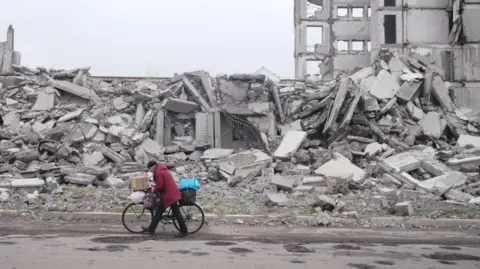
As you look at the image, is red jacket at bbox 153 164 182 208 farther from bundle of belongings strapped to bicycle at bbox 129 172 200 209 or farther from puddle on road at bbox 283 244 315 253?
puddle on road at bbox 283 244 315 253

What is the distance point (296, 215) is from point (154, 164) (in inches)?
129

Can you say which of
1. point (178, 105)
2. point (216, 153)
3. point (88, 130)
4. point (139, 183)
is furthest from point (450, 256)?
point (88, 130)

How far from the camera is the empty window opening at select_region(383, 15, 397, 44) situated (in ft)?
111

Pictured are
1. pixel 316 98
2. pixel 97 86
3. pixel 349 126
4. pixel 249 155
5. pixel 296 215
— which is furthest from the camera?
pixel 97 86

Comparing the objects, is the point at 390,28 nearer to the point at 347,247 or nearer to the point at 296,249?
the point at 347,247

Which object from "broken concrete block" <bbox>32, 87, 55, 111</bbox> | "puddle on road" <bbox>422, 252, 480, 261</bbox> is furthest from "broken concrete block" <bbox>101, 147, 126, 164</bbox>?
"puddle on road" <bbox>422, 252, 480, 261</bbox>

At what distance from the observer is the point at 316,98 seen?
16531 millimetres

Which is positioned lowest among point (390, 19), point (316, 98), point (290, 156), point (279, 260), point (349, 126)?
point (279, 260)

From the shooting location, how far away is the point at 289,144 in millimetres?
14023

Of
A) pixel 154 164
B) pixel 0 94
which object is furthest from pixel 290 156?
pixel 0 94

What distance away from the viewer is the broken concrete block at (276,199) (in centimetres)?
1015

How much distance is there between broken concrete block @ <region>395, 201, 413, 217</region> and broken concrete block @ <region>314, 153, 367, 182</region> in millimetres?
2260

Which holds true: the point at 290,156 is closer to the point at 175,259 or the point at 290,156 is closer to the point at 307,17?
the point at 175,259

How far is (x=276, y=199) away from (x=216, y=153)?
429 centimetres
